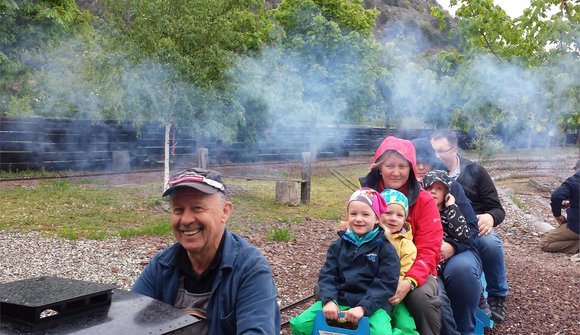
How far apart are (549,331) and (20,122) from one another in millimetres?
13697

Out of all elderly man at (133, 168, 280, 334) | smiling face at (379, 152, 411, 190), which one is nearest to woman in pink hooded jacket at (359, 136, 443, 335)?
smiling face at (379, 152, 411, 190)

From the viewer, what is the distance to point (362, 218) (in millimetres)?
3502

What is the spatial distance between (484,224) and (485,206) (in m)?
0.39

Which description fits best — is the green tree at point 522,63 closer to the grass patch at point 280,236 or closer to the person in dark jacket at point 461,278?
the grass patch at point 280,236

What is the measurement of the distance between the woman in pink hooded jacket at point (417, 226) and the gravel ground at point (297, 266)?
1.75 m

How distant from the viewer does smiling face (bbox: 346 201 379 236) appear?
3.50 meters

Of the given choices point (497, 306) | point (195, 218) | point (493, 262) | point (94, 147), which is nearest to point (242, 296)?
point (195, 218)

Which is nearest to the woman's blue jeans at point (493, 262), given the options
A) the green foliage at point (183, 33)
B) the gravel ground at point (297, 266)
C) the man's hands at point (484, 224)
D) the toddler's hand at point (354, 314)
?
the man's hands at point (484, 224)

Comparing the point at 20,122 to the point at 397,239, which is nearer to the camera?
the point at 397,239

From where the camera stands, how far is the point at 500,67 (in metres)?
11.5

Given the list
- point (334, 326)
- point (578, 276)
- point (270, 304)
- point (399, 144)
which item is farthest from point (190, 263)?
point (578, 276)

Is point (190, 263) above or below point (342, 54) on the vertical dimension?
below

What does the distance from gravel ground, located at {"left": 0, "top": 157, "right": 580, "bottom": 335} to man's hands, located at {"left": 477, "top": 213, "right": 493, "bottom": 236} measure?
3.07 feet

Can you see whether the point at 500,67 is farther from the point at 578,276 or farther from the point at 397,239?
the point at 397,239
